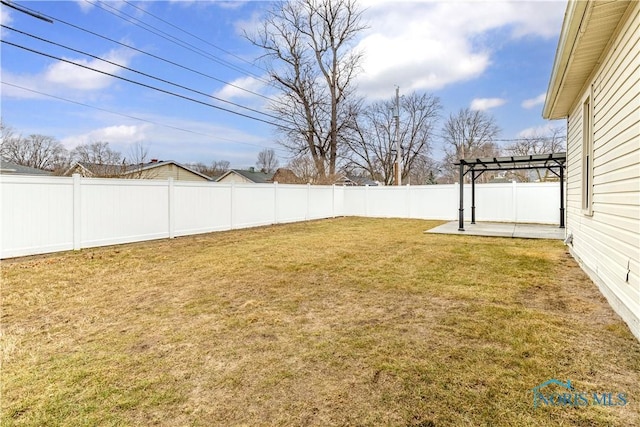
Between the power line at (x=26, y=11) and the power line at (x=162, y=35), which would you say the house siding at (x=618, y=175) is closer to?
the power line at (x=26, y=11)

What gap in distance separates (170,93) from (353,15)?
12.4 metres

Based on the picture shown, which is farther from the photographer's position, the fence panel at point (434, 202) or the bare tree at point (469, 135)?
the bare tree at point (469, 135)

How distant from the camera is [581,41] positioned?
3.44 meters

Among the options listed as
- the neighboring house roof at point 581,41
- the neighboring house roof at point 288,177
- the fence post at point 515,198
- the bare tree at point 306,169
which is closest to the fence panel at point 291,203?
the bare tree at point 306,169

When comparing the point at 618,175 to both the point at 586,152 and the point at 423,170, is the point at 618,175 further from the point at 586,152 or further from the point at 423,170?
the point at 423,170

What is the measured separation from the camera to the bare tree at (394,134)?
27.7m

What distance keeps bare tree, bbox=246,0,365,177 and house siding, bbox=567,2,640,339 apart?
15.9m

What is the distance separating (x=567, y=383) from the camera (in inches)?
75.9

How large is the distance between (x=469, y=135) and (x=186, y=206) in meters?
28.2

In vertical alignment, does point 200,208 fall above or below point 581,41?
below

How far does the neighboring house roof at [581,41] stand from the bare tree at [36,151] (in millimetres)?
30163

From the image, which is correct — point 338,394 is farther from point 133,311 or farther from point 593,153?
point 593,153

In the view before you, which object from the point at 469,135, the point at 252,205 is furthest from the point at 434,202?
the point at 469,135

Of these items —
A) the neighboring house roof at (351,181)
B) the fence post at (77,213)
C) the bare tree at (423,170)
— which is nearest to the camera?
the fence post at (77,213)
